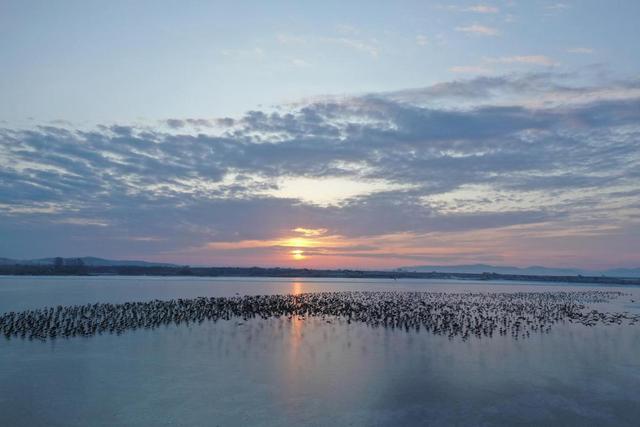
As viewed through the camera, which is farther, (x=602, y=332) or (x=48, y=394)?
(x=602, y=332)

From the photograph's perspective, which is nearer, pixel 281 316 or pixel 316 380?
pixel 316 380

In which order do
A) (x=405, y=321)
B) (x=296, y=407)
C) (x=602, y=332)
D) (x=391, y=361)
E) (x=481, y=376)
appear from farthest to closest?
(x=405, y=321), (x=602, y=332), (x=391, y=361), (x=481, y=376), (x=296, y=407)

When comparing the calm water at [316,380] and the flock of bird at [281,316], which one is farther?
the flock of bird at [281,316]

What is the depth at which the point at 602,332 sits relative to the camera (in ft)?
126

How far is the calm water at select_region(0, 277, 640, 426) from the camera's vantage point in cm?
1700

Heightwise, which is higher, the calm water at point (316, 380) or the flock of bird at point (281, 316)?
the flock of bird at point (281, 316)

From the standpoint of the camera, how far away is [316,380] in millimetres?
21766

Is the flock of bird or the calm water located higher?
the flock of bird

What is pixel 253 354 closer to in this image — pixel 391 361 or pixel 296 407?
pixel 391 361

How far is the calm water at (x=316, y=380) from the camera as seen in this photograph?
17.0 m

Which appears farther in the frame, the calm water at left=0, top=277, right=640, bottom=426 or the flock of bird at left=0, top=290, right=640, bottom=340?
the flock of bird at left=0, top=290, right=640, bottom=340

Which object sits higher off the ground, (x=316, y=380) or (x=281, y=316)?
(x=281, y=316)

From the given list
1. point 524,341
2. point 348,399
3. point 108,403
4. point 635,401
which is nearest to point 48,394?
point 108,403

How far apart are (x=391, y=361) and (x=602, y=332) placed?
22.9 metres
